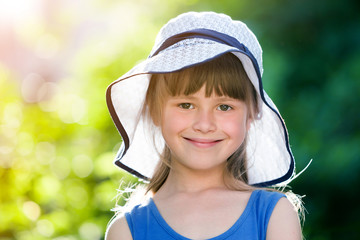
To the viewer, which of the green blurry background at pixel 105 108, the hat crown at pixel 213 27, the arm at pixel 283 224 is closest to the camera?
the arm at pixel 283 224

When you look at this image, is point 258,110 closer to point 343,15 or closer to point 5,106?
point 343,15

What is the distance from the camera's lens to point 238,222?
2.24 meters

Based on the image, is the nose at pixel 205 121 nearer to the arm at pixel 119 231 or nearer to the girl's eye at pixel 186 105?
the girl's eye at pixel 186 105

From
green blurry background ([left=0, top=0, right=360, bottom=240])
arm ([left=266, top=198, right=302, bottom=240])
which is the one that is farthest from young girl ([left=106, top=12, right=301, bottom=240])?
green blurry background ([left=0, top=0, right=360, bottom=240])

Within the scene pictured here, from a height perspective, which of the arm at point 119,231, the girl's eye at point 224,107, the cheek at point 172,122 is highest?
the girl's eye at point 224,107

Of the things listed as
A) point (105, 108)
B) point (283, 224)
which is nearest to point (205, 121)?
point (283, 224)

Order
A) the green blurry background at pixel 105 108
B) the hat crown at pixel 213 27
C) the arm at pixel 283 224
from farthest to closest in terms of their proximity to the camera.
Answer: the green blurry background at pixel 105 108, the hat crown at pixel 213 27, the arm at pixel 283 224

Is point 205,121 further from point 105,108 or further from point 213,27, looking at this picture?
point 105,108

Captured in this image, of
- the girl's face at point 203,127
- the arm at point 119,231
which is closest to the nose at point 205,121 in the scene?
the girl's face at point 203,127

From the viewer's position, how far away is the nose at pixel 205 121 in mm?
2236

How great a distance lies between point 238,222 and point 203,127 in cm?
34

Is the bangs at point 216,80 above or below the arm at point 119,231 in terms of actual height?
above

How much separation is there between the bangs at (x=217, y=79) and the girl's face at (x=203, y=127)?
2 centimetres

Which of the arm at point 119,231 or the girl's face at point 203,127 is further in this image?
the arm at point 119,231
